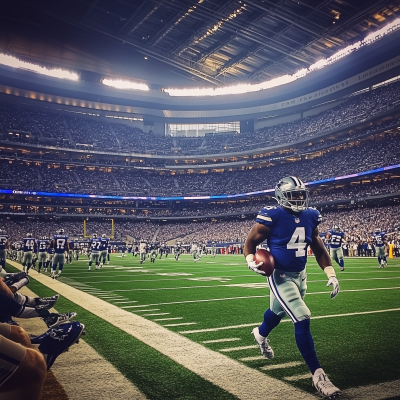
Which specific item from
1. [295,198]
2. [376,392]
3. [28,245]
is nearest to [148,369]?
[376,392]

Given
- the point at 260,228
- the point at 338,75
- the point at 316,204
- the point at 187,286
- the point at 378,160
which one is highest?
the point at 338,75

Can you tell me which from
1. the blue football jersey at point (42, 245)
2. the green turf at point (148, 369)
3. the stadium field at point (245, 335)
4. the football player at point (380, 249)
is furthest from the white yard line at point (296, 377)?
the blue football jersey at point (42, 245)

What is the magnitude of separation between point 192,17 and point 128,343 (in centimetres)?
4689

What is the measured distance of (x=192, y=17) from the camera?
44.9m

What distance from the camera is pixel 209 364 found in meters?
3.86

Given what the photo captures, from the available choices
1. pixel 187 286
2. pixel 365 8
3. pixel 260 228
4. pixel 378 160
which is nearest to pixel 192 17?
pixel 365 8

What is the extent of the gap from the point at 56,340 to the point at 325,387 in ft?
7.10

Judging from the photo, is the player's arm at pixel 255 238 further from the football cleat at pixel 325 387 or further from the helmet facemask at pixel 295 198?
the football cleat at pixel 325 387

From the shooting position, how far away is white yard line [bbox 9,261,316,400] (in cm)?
311

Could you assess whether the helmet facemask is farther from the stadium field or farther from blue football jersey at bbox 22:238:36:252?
blue football jersey at bbox 22:238:36:252

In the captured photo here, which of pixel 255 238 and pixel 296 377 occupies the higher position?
pixel 255 238

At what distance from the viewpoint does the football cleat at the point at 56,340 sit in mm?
2588

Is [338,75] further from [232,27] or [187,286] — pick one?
[187,286]

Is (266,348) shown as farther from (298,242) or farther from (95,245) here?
(95,245)
